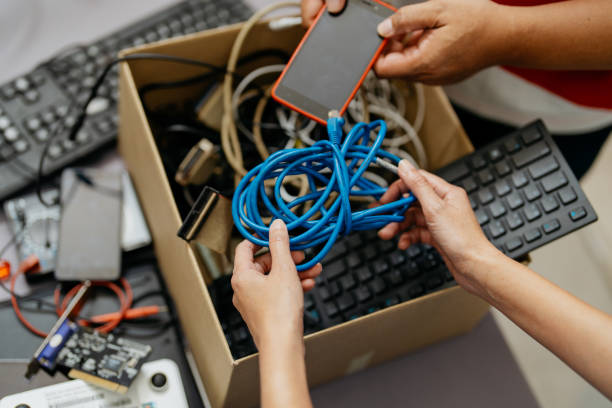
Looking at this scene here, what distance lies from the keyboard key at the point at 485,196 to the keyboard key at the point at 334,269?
0.59ft

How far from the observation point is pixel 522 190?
604mm

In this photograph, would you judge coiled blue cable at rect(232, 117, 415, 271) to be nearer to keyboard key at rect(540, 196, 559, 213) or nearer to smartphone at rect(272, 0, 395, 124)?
smartphone at rect(272, 0, 395, 124)

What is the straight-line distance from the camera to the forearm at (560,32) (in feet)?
1.90

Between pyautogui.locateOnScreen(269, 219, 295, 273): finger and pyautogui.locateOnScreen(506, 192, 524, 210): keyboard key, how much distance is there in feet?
0.93

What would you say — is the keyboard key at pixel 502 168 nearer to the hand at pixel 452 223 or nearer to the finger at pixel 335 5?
the hand at pixel 452 223

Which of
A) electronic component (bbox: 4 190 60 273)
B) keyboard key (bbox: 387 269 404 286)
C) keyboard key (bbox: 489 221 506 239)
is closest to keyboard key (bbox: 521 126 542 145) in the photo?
keyboard key (bbox: 489 221 506 239)

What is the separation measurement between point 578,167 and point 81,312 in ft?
2.42

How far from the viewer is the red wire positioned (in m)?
0.63

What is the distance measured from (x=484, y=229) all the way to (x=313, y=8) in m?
0.32

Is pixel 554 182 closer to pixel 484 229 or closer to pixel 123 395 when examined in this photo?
pixel 484 229

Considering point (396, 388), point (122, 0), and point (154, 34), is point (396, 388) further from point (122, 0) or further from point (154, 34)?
point (122, 0)

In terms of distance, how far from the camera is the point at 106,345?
0.58m

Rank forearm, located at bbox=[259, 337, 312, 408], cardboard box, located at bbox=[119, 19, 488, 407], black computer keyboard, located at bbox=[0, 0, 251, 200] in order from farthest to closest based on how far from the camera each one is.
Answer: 1. black computer keyboard, located at bbox=[0, 0, 251, 200]
2. cardboard box, located at bbox=[119, 19, 488, 407]
3. forearm, located at bbox=[259, 337, 312, 408]

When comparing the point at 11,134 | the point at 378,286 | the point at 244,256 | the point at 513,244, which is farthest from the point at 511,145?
the point at 11,134
